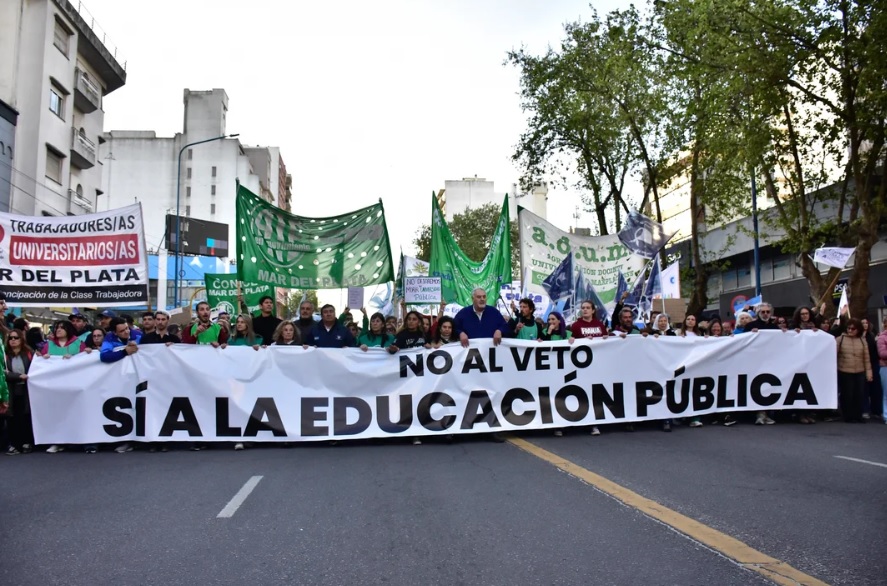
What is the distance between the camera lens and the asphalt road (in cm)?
405

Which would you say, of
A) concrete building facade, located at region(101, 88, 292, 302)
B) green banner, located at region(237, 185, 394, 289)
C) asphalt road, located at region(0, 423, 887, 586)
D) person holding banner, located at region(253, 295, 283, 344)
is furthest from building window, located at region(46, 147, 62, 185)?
concrete building facade, located at region(101, 88, 292, 302)

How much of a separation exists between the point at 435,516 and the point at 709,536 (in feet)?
5.89

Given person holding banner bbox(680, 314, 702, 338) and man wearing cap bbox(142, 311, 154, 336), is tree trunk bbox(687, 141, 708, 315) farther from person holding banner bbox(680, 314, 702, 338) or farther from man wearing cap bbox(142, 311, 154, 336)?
man wearing cap bbox(142, 311, 154, 336)

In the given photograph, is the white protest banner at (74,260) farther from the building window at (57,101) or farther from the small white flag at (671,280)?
the building window at (57,101)

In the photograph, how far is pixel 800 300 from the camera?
107 feet

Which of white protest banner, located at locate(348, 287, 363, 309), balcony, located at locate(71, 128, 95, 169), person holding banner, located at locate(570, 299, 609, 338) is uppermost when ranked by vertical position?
balcony, located at locate(71, 128, 95, 169)

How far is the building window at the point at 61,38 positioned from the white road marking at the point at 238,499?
94.5ft

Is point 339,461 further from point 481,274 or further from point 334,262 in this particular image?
point 481,274

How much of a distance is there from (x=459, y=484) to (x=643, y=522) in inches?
76.6

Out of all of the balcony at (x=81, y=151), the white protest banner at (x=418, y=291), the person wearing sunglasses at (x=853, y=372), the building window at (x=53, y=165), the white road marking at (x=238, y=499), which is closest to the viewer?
the white road marking at (x=238, y=499)

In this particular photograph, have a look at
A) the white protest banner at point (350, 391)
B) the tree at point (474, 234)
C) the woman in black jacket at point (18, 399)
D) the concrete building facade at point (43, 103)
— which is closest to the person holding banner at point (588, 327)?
the white protest banner at point (350, 391)

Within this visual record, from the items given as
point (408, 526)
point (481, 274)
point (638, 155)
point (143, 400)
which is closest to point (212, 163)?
point (638, 155)

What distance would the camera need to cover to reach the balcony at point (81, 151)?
32188 mm

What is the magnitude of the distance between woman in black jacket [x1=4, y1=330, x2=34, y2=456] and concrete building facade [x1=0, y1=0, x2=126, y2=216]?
62.3 feet
